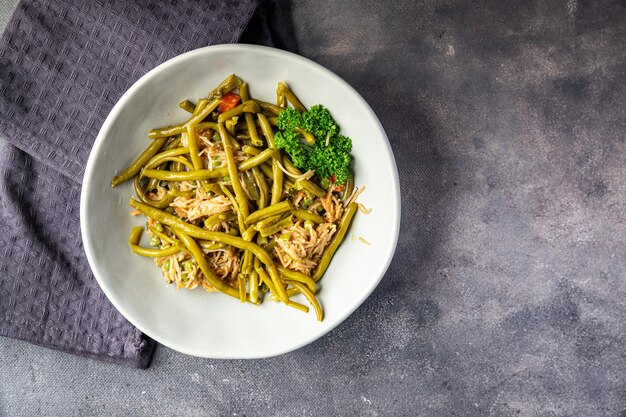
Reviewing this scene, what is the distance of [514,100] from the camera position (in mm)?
3383

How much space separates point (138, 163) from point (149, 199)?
0.20 m

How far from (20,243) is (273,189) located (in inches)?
63.4

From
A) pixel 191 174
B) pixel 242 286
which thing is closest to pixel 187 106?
pixel 191 174

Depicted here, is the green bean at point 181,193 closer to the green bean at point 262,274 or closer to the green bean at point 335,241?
the green bean at point 262,274

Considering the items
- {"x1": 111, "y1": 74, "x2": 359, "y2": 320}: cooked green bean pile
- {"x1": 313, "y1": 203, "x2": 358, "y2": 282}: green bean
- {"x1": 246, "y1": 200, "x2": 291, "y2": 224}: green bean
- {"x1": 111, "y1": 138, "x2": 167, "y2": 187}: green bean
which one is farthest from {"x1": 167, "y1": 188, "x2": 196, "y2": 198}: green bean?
{"x1": 313, "y1": 203, "x2": 358, "y2": 282}: green bean

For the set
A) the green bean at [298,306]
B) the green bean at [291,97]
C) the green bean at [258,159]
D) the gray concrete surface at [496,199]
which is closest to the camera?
the green bean at [258,159]

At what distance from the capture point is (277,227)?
2.98 metres

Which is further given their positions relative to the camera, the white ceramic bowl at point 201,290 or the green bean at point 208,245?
the green bean at point 208,245

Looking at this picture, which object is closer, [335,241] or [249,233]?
[249,233]

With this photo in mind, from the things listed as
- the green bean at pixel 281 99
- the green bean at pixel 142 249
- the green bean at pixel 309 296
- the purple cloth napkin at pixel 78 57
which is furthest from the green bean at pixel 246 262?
the purple cloth napkin at pixel 78 57

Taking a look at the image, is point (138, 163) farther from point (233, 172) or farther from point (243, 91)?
point (243, 91)

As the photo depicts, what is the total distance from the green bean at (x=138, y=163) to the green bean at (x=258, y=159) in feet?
1.57

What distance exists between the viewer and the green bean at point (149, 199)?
3.04 meters

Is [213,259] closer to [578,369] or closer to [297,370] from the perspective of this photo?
[297,370]
